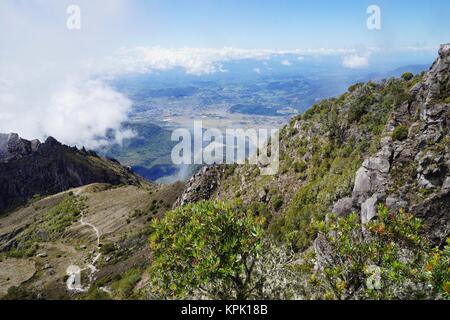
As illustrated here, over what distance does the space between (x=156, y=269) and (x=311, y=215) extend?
23437 mm

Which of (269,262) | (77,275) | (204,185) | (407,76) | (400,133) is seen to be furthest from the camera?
(204,185)

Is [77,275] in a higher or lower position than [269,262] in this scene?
lower

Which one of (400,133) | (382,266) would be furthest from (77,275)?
(382,266)

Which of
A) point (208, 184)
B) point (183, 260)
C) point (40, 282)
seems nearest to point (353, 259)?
point (183, 260)

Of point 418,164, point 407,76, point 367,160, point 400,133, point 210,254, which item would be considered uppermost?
point 407,76

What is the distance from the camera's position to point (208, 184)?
214 feet

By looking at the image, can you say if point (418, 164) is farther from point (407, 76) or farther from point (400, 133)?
point (407, 76)

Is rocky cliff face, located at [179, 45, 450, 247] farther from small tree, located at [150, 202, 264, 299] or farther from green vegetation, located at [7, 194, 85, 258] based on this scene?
green vegetation, located at [7, 194, 85, 258]

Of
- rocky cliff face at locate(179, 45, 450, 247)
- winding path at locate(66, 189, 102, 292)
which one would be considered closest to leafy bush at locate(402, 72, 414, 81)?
rocky cliff face at locate(179, 45, 450, 247)

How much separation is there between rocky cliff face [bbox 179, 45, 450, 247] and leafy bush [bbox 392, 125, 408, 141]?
0.27 feet

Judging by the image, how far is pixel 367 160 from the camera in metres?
30.5

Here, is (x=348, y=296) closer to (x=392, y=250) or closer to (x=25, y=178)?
(x=392, y=250)

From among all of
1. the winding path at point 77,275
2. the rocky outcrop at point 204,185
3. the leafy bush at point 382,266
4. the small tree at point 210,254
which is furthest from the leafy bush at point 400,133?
the winding path at point 77,275

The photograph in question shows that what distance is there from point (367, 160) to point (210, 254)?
2244 centimetres
